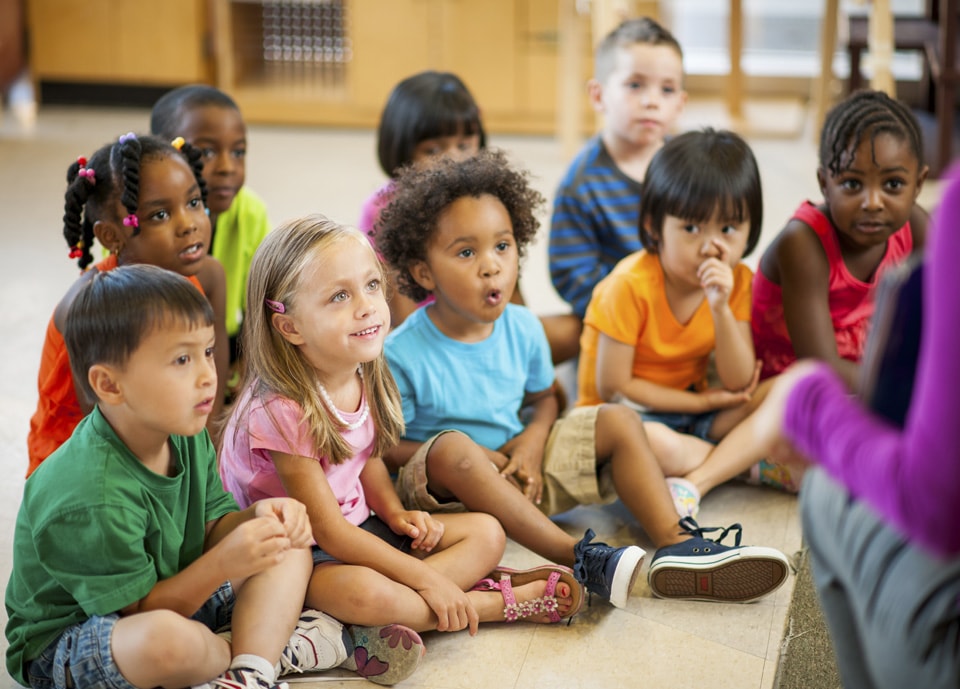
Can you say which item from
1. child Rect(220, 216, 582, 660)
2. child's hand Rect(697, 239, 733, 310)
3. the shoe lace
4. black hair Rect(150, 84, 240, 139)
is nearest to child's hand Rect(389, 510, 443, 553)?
child Rect(220, 216, 582, 660)

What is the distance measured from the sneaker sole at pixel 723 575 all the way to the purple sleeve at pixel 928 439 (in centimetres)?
69

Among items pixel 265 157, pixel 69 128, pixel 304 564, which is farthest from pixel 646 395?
pixel 69 128

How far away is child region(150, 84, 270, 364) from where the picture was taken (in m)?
2.29

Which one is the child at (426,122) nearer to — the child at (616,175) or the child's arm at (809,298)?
the child at (616,175)

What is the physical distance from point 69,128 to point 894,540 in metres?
4.21

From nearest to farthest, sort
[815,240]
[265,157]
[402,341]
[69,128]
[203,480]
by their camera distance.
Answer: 1. [203,480]
2. [402,341]
3. [815,240]
4. [265,157]
5. [69,128]

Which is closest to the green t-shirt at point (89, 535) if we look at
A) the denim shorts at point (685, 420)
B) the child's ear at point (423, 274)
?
the child's ear at point (423, 274)

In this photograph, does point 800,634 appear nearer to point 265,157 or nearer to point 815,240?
point 815,240

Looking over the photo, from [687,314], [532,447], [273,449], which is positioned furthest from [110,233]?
[687,314]

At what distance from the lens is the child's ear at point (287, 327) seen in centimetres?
160

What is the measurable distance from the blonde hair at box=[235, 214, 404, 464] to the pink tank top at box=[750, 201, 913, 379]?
87 centimetres

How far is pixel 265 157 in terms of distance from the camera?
429cm

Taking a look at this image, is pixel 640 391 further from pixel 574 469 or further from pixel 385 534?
pixel 385 534

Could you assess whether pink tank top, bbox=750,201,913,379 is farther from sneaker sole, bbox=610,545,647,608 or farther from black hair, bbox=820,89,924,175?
sneaker sole, bbox=610,545,647,608
